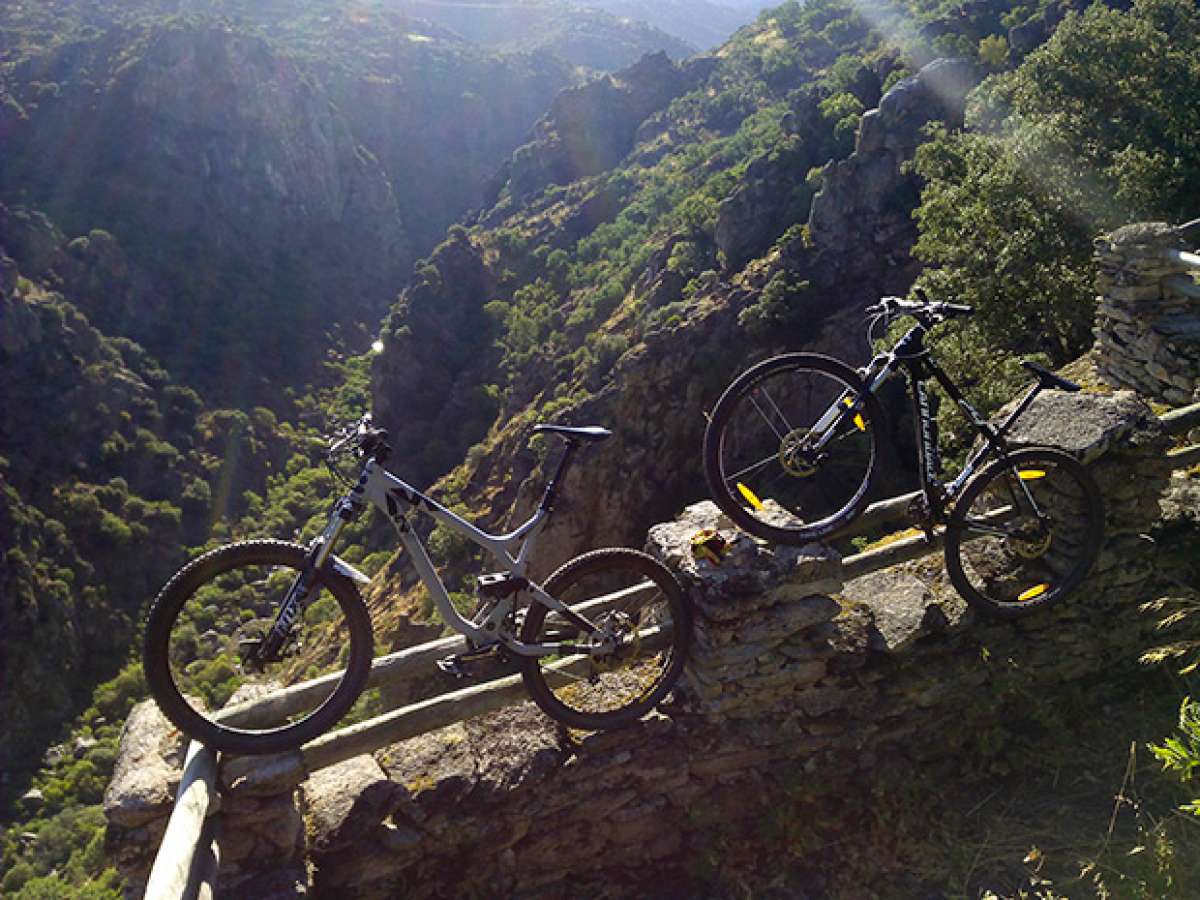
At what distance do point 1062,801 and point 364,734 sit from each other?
3.63m

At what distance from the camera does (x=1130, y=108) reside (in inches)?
555

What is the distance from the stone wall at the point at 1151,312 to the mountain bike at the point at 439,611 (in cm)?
670

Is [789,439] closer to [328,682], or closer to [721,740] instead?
[721,740]

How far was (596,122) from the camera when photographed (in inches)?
3989

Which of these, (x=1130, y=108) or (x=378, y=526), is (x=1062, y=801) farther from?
(x=378, y=526)

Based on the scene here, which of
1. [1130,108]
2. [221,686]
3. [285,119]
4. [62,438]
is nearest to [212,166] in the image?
[285,119]

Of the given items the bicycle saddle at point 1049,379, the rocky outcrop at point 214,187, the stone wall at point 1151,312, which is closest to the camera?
the bicycle saddle at point 1049,379

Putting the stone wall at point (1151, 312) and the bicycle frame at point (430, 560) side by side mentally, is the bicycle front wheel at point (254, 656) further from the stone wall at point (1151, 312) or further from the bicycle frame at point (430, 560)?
the stone wall at point (1151, 312)

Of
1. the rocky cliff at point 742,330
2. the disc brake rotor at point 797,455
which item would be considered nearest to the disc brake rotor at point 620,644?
the disc brake rotor at point 797,455

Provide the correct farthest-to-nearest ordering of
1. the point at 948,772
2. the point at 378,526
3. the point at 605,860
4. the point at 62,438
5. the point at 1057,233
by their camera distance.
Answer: the point at 62,438, the point at 378,526, the point at 1057,233, the point at 948,772, the point at 605,860

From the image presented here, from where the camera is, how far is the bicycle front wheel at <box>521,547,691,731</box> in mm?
3891

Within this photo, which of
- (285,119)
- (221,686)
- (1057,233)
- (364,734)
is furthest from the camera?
(285,119)

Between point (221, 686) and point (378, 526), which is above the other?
point (221, 686)

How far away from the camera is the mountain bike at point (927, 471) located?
3.97 meters
